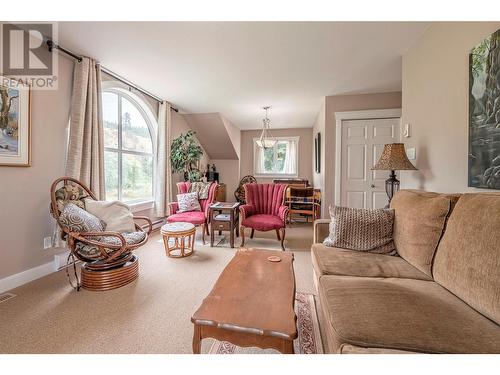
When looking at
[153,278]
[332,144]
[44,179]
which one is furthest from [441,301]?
[44,179]

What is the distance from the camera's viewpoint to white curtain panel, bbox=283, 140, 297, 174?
6832 mm

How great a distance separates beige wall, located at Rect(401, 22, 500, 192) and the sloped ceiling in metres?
3.82

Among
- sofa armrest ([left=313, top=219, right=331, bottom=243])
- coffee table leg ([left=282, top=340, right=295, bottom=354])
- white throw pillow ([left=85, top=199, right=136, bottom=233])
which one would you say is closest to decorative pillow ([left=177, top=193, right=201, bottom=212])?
white throw pillow ([left=85, top=199, right=136, bottom=233])

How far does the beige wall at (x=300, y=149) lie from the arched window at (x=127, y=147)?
3.31m

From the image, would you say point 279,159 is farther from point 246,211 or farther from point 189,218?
point 189,218

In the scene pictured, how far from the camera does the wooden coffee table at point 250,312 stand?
0.94 meters

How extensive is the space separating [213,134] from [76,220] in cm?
418

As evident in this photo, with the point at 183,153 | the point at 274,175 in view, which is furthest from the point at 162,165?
the point at 274,175

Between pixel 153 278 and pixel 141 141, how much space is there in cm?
283

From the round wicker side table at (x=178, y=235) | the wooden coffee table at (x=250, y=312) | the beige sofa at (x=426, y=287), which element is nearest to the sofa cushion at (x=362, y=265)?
the beige sofa at (x=426, y=287)

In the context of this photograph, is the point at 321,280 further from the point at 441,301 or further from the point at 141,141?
the point at 141,141

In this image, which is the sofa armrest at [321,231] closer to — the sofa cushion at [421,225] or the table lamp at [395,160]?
the sofa cushion at [421,225]
